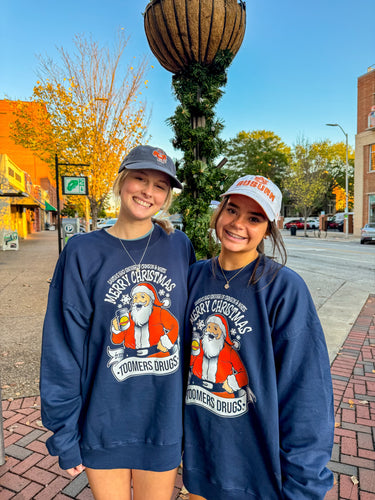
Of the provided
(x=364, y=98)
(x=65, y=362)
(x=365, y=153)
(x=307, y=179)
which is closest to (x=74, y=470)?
(x=65, y=362)

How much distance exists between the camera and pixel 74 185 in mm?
8375

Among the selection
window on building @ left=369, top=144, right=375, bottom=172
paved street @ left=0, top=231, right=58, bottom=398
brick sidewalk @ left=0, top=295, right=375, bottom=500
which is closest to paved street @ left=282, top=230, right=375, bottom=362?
brick sidewalk @ left=0, top=295, right=375, bottom=500

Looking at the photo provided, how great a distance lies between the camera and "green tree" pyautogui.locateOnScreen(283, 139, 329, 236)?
36.2 meters

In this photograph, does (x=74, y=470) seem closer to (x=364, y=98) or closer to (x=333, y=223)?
(x=364, y=98)

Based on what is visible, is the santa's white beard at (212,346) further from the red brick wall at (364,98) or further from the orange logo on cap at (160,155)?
the red brick wall at (364,98)

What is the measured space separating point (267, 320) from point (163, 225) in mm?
727

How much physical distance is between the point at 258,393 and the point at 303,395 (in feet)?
0.54

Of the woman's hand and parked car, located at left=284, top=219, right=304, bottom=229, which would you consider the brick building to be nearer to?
parked car, located at left=284, top=219, right=304, bottom=229

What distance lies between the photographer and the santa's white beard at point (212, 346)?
4.73ft

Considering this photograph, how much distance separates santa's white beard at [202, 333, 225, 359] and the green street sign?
7515 millimetres

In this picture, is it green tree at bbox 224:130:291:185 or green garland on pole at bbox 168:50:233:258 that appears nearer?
green garland on pole at bbox 168:50:233:258

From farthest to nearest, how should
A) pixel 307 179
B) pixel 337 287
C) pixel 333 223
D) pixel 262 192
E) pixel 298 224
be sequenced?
pixel 298 224, pixel 333 223, pixel 307 179, pixel 337 287, pixel 262 192

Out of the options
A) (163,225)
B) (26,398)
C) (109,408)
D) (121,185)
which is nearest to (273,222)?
(163,225)

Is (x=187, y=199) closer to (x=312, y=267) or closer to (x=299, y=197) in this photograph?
(x=312, y=267)
